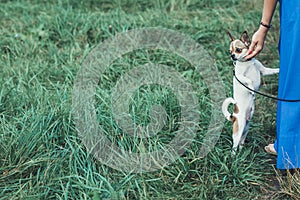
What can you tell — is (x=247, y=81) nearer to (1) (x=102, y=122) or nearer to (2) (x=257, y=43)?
(2) (x=257, y=43)

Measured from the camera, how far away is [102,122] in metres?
2.96

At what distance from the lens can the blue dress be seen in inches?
99.0

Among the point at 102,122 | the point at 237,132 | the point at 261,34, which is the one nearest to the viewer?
the point at 261,34

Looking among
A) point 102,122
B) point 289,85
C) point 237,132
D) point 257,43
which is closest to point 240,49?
point 257,43

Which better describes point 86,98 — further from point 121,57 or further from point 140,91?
Result: point 121,57

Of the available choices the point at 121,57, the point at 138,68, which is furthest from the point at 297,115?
the point at 121,57

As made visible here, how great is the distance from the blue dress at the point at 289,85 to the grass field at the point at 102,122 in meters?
0.12

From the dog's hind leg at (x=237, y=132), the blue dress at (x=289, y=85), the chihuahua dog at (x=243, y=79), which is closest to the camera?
the blue dress at (x=289, y=85)

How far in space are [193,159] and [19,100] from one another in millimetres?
1189

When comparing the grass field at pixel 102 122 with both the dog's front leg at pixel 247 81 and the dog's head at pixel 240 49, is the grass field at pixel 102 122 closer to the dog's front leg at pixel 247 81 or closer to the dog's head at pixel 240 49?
the dog's front leg at pixel 247 81

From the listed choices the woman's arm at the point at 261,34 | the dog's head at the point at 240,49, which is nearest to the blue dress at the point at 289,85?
the woman's arm at the point at 261,34

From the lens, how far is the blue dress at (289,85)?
8.25 feet

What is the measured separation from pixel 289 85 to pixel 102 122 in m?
1.04

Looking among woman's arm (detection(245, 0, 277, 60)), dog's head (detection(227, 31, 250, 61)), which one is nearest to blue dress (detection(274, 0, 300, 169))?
woman's arm (detection(245, 0, 277, 60))
